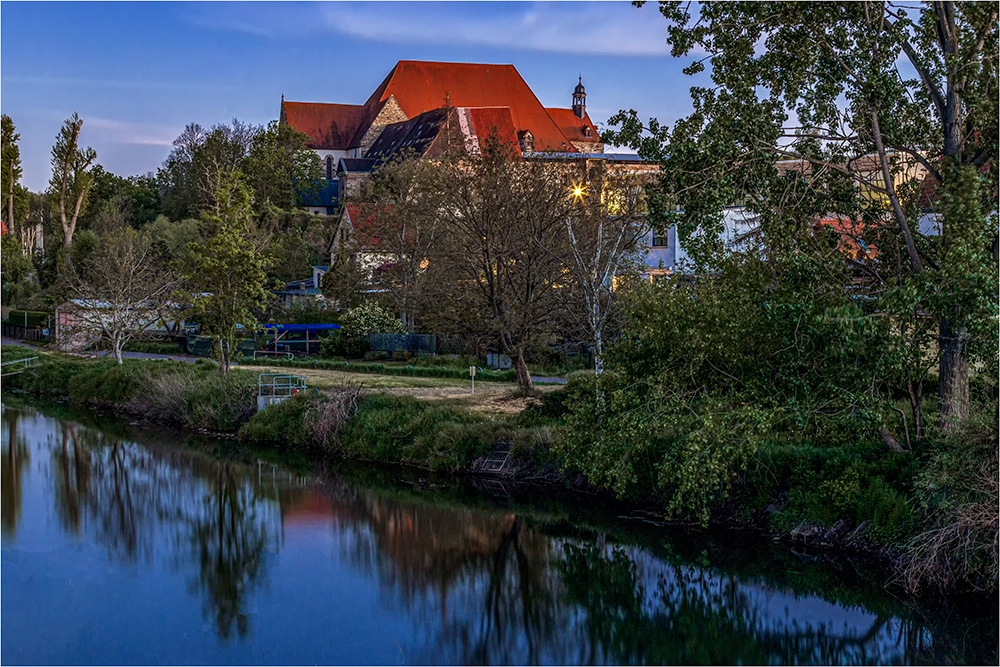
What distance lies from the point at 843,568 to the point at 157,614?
10.7 m

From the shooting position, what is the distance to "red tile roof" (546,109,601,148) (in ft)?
322

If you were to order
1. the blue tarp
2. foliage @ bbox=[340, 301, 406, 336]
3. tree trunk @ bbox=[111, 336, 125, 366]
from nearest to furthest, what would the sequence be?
tree trunk @ bbox=[111, 336, 125, 366], foliage @ bbox=[340, 301, 406, 336], the blue tarp

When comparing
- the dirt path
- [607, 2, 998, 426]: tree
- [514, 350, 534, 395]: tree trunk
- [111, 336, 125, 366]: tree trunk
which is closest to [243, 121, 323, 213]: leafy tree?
[111, 336, 125, 366]: tree trunk

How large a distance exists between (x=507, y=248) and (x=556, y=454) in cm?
760

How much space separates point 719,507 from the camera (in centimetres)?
1955

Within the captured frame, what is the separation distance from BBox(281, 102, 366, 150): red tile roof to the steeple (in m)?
20.2

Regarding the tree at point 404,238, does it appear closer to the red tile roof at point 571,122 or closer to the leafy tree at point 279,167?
the leafy tree at point 279,167

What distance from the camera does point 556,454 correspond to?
22.0 m

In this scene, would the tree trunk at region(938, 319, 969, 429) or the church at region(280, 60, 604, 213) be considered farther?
the church at region(280, 60, 604, 213)

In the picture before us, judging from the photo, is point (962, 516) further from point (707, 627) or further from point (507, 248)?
point (507, 248)

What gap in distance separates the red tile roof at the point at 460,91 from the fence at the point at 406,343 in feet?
175

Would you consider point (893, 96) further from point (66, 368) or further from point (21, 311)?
point (21, 311)

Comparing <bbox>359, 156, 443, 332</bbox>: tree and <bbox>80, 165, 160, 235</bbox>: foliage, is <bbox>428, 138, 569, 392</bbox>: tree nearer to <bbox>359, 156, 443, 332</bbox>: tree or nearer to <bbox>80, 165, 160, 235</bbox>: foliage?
<bbox>359, 156, 443, 332</bbox>: tree

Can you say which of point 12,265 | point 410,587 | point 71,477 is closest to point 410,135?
point 12,265
